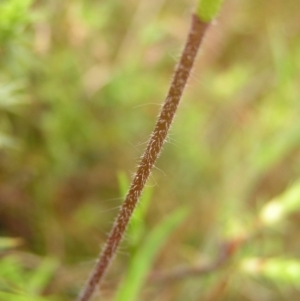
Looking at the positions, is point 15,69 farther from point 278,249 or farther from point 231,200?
point 278,249

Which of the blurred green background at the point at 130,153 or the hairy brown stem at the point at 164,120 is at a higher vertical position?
the blurred green background at the point at 130,153

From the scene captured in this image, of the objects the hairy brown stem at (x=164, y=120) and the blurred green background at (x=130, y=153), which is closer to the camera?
the hairy brown stem at (x=164, y=120)

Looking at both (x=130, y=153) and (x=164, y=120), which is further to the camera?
(x=130, y=153)

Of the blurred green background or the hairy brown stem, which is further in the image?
the blurred green background

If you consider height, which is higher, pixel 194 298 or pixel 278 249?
pixel 278 249

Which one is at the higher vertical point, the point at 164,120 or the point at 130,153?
the point at 130,153

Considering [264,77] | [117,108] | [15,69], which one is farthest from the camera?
[264,77]

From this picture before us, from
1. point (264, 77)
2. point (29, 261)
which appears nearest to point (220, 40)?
point (264, 77)

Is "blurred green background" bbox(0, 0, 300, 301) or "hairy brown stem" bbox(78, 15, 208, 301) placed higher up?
"blurred green background" bbox(0, 0, 300, 301)
